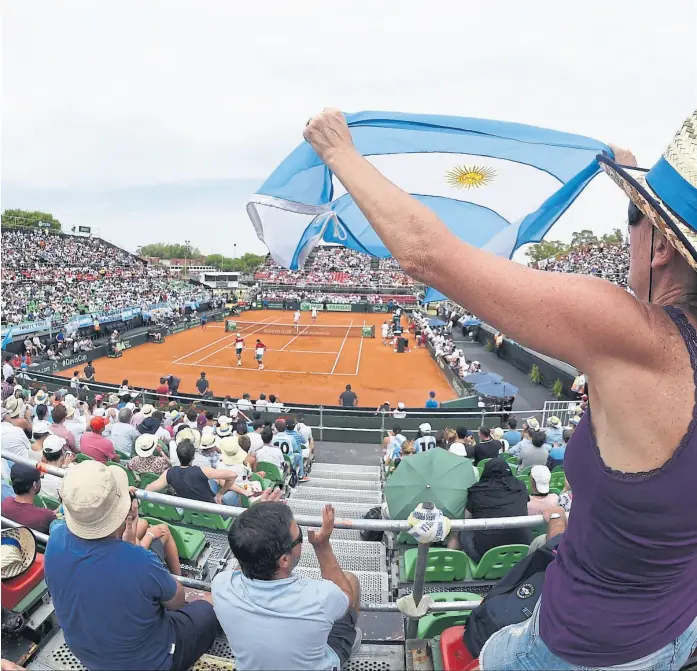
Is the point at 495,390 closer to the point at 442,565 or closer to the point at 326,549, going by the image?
the point at 442,565

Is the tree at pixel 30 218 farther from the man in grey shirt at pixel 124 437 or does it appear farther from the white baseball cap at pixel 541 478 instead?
the white baseball cap at pixel 541 478

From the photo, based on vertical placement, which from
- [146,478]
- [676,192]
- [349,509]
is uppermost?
[676,192]

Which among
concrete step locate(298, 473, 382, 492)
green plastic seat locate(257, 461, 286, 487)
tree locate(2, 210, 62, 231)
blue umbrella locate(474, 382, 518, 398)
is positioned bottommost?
concrete step locate(298, 473, 382, 492)

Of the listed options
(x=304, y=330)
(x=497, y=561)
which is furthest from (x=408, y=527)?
(x=304, y=330)

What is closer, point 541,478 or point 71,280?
point 541,478

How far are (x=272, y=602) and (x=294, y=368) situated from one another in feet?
81.6

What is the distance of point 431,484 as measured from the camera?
15.7ft

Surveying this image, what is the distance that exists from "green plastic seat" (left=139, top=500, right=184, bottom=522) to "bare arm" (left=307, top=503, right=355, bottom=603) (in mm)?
3553

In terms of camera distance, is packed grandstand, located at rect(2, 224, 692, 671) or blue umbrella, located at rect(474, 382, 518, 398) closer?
packed grandstand, located at rect(2, 224, 692, 671)

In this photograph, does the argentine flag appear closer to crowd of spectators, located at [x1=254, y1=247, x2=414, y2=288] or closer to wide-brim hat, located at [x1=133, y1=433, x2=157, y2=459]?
wide-brim hat, located at [x1=133, y1=433, x2=157, y2=459]

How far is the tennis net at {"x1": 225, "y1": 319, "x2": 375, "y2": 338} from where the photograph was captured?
1460 inches

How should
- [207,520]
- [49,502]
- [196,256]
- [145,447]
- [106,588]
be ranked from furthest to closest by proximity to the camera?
[196,256] → [145,447] → [49,502] → [207,520] → [106,588]

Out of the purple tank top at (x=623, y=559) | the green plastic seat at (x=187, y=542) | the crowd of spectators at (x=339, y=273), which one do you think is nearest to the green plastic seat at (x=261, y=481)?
the green plastic seat at (x=187, y=542)

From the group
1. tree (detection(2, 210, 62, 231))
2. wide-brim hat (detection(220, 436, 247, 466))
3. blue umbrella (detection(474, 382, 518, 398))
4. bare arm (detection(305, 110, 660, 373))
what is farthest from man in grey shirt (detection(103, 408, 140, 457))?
tree (detection(2, 210, 62, 231))
